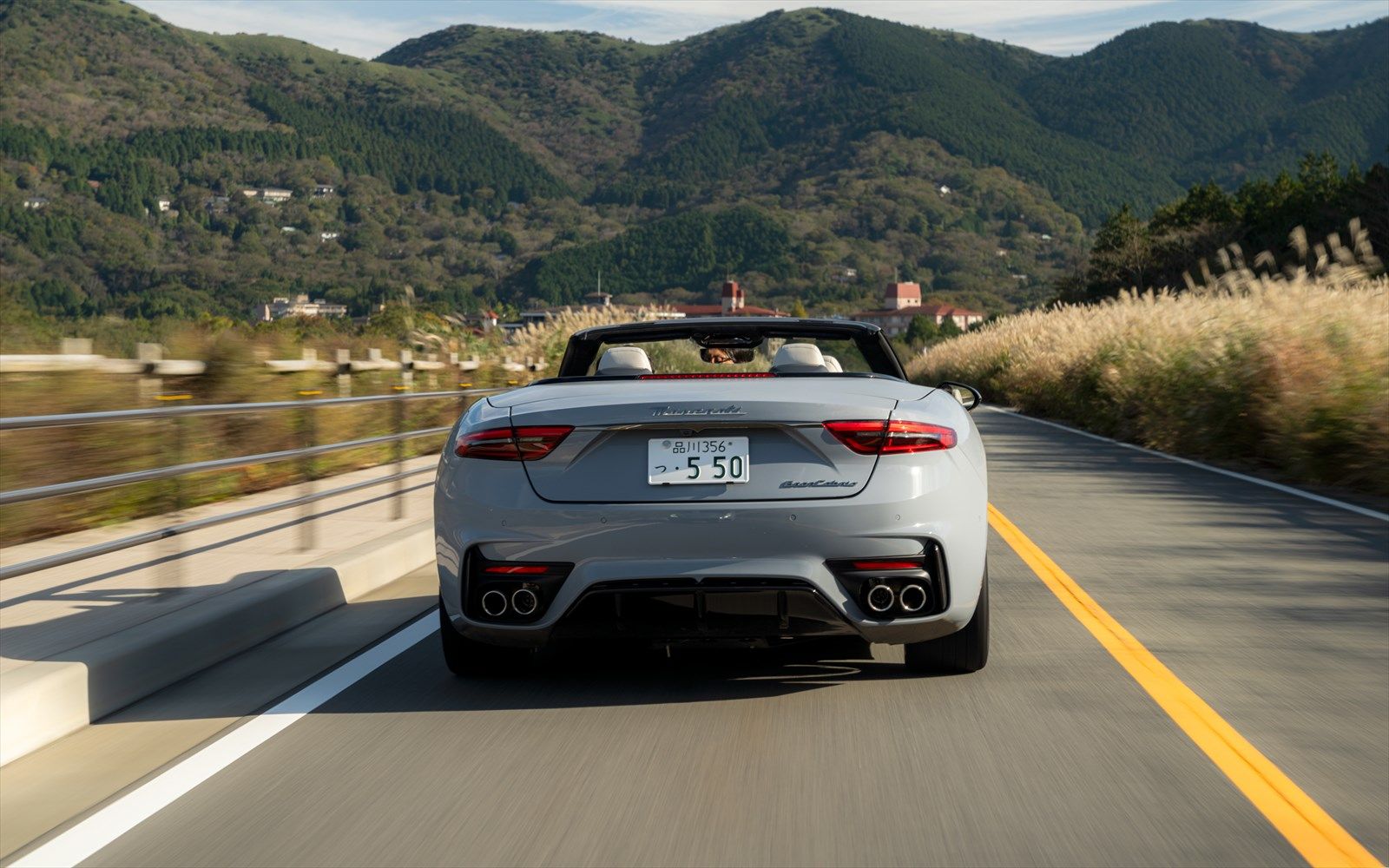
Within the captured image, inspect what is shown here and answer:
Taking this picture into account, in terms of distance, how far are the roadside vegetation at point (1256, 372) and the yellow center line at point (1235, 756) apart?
7.56 meters

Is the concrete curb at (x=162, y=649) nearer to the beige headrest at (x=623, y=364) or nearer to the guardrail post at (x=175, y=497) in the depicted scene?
the guardrail post at (x=175, y=497)

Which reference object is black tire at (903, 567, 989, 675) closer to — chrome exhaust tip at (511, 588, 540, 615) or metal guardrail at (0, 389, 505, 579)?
chrome exhaust tip at (511, 588, 540, 615)

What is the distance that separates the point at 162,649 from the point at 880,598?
9.46ft

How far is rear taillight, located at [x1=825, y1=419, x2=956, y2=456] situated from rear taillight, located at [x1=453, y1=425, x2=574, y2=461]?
956 millimetres

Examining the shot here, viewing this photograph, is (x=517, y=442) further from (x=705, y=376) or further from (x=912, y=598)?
(x=912, y=598)

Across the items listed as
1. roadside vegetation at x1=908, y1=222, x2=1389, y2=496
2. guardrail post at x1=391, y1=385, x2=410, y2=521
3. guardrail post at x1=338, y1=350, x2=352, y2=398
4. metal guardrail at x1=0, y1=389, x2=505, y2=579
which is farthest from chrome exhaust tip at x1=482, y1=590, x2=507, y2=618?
roadside vegetation at x1=908, y1=222, x2=1389, y2=496

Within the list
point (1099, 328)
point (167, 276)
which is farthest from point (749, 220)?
point (1099, 328)

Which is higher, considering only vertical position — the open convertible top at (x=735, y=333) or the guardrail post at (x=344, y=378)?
the open convertible top at (x=735, y=333)

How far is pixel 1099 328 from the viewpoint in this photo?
90.1ft

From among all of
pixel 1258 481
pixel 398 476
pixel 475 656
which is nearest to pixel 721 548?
pixel 475 656

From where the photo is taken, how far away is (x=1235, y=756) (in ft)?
15.6

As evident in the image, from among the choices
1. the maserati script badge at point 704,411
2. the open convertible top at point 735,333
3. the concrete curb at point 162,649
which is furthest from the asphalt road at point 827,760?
the open convertible top at point 735,333

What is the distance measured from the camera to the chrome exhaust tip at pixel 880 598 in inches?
204

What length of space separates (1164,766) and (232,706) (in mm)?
3316
